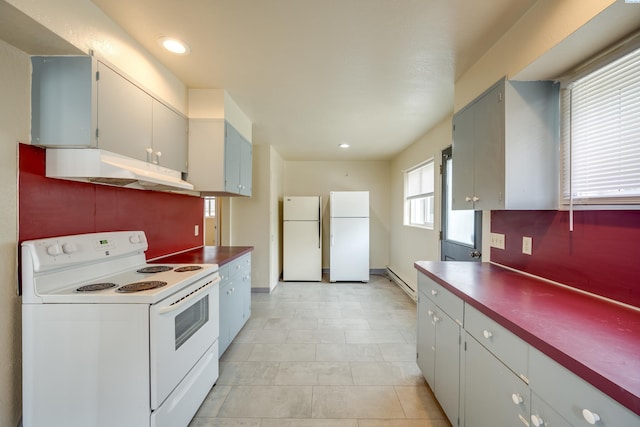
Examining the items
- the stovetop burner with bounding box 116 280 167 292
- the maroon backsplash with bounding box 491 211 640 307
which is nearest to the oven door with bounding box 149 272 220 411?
the stovetop burner with bounding box 116 280 167 292

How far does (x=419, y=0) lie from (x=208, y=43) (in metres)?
1.36

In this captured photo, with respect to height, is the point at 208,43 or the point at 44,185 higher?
the point at 208,43

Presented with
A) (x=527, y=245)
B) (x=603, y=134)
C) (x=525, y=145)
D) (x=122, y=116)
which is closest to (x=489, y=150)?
(x=525, y=145)

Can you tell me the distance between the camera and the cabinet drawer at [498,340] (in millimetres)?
990

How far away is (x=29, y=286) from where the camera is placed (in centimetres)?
125

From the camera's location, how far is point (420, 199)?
425 cm

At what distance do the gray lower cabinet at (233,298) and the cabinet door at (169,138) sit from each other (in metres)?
1.02

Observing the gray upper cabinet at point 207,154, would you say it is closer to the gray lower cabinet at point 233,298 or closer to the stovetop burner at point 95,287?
the gray lower cabinet at point 233,298

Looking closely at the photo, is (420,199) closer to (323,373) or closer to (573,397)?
(323,373)

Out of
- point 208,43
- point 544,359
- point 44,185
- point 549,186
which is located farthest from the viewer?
point 208,43

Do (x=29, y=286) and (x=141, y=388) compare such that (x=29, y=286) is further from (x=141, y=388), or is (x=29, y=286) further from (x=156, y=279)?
(x=141, y=388)

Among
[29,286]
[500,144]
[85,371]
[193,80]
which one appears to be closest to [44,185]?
[29,286]

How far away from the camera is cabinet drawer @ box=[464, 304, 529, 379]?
99 centimetres

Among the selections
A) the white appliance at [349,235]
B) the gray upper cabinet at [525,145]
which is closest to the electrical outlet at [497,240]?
the gray upper cabinet at [525,145]
